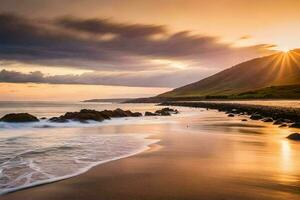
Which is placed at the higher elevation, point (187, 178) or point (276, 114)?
point (276, 114)

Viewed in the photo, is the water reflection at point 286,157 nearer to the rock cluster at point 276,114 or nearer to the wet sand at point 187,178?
the wet sand at point 187,178

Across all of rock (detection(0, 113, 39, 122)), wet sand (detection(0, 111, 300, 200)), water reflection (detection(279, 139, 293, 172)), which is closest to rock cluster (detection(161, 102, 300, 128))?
water reflection (detection(279, 139, 293, 172))

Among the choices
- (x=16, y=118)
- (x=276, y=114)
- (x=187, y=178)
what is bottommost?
(x=187, y=178)

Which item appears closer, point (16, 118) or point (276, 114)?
point (16, 118)

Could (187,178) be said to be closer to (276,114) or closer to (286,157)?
(286,157)

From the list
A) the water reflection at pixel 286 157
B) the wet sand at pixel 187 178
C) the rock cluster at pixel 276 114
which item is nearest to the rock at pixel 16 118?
the wet sand at pixel 187 178

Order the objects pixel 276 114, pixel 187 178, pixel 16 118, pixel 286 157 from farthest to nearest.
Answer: pixel 276 114
pixel 16 118
pixel 286 157
pixel 187 178

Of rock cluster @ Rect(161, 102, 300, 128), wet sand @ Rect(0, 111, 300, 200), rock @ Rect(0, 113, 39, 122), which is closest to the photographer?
wet sand @ Rect(0, 111, 300, 200)

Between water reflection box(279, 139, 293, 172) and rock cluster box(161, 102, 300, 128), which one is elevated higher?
rock cluster box(161, 102, 300, 128)

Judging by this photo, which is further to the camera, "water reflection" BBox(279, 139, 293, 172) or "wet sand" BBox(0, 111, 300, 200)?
"water reflection" BBox(279, 139, 293, 172)

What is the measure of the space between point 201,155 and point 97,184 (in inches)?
245

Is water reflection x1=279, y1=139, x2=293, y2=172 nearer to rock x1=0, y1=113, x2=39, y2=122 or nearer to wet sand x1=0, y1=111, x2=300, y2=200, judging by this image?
wet sand x1=0, y1=111, x2=300, y2=200

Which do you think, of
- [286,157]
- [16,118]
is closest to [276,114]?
[16,118]

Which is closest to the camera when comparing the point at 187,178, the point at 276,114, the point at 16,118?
the point at 187,178
